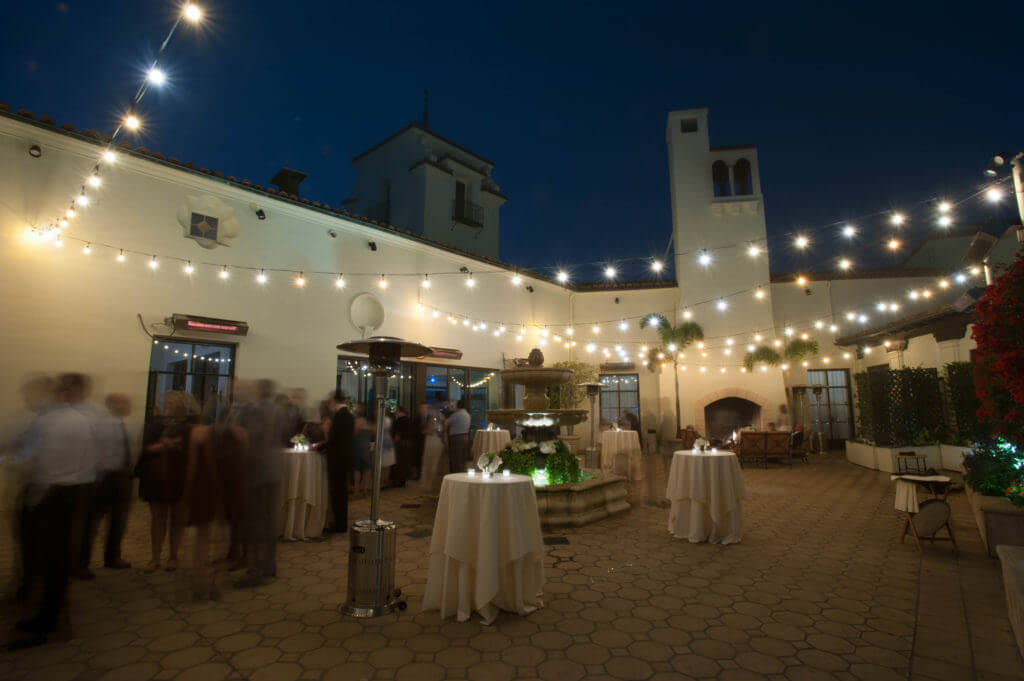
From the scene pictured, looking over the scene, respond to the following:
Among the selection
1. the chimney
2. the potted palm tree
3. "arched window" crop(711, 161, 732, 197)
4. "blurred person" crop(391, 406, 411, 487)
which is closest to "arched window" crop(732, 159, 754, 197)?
"arched window" crop(711, 161, 732, 197)

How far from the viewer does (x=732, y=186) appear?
14.1 metres

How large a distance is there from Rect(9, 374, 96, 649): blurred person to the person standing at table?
4.94 metres

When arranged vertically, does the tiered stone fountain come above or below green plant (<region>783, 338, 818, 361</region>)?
below

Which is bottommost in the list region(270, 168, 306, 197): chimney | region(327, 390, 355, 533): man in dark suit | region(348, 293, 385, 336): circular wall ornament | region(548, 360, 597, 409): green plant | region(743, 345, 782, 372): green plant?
region(327, 390, 355, 533): man in dark suit

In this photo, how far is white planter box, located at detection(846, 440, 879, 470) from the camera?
33.8 ft

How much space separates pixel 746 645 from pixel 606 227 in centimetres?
4379

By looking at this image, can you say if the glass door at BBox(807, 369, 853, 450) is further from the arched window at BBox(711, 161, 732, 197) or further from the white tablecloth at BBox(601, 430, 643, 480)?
the white tablecloth at BBox(601, 430, 643, 480)

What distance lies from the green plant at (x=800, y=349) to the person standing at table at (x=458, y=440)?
32.6 feet

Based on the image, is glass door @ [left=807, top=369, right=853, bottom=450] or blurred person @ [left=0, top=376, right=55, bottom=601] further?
glass door @ [left=807, top=369, right=853, bottom=450]

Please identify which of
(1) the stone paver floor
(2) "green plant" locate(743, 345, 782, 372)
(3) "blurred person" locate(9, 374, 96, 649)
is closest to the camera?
(1) the stone paver floor

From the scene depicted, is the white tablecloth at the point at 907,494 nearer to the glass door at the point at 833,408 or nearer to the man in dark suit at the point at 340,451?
the man in dark suit at the point at 340,451

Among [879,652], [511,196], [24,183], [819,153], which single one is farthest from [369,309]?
[511,196]

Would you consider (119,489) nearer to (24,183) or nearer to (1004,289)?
(24,183)

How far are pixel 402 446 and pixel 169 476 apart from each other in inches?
189
